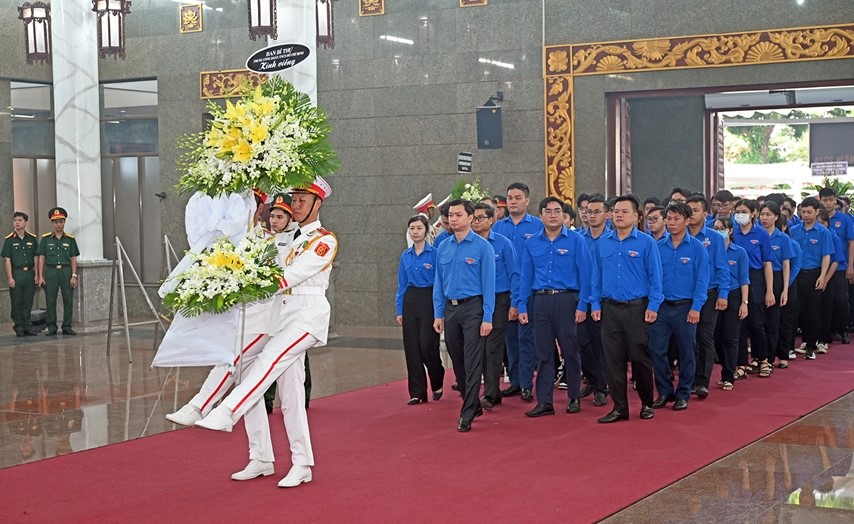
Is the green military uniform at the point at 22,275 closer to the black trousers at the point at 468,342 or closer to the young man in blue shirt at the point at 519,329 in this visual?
the young man in blue shirt at the point at 519,329

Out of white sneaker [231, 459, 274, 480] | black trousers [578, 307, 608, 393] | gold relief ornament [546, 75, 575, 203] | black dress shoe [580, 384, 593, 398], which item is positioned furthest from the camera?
gold relief ornament [546, 75, 575, 203]

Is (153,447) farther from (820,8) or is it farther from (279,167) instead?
(820,8)

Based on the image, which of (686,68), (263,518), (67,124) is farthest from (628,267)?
(67,124)

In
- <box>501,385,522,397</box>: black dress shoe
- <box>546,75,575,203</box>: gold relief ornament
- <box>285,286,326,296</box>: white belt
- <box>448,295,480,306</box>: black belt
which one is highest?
<box>546,75,575,203</box>: gold relief ornament

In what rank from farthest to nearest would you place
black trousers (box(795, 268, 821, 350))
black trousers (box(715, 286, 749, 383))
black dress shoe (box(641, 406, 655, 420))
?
black trousers (box(795, 268, 821, 350)) → black trousers (box(715, 286, 749, 383)) → black dress shoe (box(641, 406, 655, 420))

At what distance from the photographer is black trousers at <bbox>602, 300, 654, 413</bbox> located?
786 centimetres

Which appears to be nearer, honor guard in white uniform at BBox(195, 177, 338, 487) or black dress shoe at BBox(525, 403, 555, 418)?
honor guard in white uniform at BBox(195, 177, 338, 487)

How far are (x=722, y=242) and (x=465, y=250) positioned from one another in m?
2.54

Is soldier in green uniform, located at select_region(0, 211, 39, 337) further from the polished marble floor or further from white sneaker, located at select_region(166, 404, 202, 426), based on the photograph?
white sneaker, located at select_region(166, 404, 202, 426)

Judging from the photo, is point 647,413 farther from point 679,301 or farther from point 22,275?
point 22,275

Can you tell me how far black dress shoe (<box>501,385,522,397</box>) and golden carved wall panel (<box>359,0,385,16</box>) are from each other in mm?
7948

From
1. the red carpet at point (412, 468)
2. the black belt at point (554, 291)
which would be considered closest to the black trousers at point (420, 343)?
the red carpet at point (412, 468)

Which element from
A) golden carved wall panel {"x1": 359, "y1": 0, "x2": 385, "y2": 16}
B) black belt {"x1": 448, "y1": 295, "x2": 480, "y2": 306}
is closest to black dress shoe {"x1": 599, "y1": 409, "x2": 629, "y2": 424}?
black belt {"x1": 448, "y1": 295, "x2": 480, "y2": 306}

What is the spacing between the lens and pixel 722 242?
916 cm
